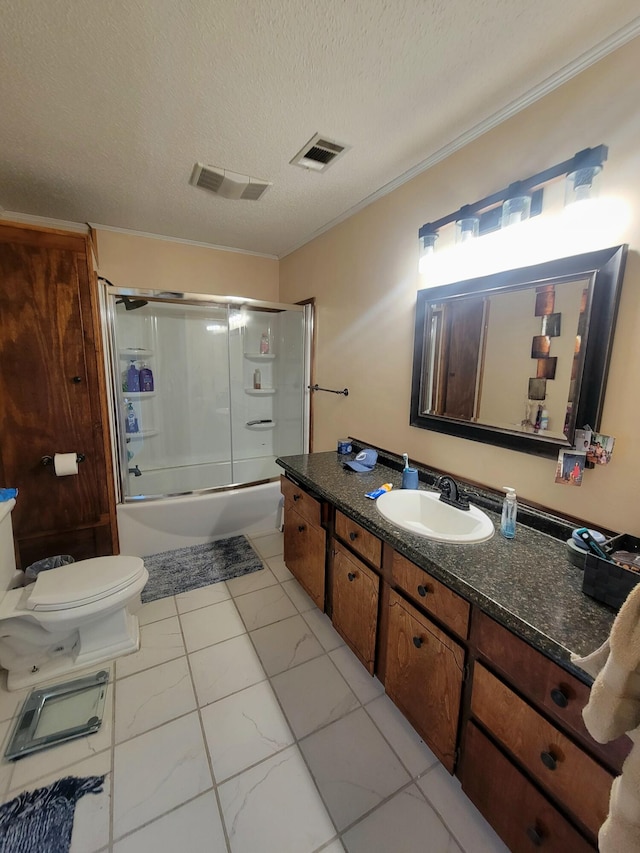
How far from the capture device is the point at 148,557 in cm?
254

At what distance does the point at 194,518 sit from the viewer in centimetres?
266

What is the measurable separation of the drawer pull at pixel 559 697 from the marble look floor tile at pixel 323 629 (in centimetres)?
120

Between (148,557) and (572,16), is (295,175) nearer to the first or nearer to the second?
(572,16)

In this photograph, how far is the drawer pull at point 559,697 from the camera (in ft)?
2.61

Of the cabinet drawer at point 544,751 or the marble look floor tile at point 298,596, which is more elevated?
the cabinet drawer at point 544,751

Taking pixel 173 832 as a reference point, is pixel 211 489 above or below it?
above

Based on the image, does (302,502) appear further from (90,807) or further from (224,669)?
(90,807)

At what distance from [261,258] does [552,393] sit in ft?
8.88

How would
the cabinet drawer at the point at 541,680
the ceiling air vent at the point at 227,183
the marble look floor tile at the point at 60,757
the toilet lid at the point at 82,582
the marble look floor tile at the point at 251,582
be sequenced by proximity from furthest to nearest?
the marble look floor tile at the point at 251,582
the ceiling air vent at the point at 227,183
the toilet lid at the point at 82,582
the marble look floor tile at the point at 60,757
the cabinet drawer at the point at 541,680

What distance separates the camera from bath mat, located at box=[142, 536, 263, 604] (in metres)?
2.25

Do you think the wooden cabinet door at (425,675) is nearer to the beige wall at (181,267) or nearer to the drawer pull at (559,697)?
the drawer pull at (559,697)

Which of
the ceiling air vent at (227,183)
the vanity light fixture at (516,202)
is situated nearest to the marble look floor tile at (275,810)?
the vanity light fixture at (516,202)

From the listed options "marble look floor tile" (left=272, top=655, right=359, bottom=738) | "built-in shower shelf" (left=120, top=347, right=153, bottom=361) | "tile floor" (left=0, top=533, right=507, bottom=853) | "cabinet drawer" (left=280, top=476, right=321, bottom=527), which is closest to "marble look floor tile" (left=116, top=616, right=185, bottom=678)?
"tile floor" (left=0, top=533, right=507, bottom=853)

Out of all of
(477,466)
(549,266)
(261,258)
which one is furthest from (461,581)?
(261,258)
